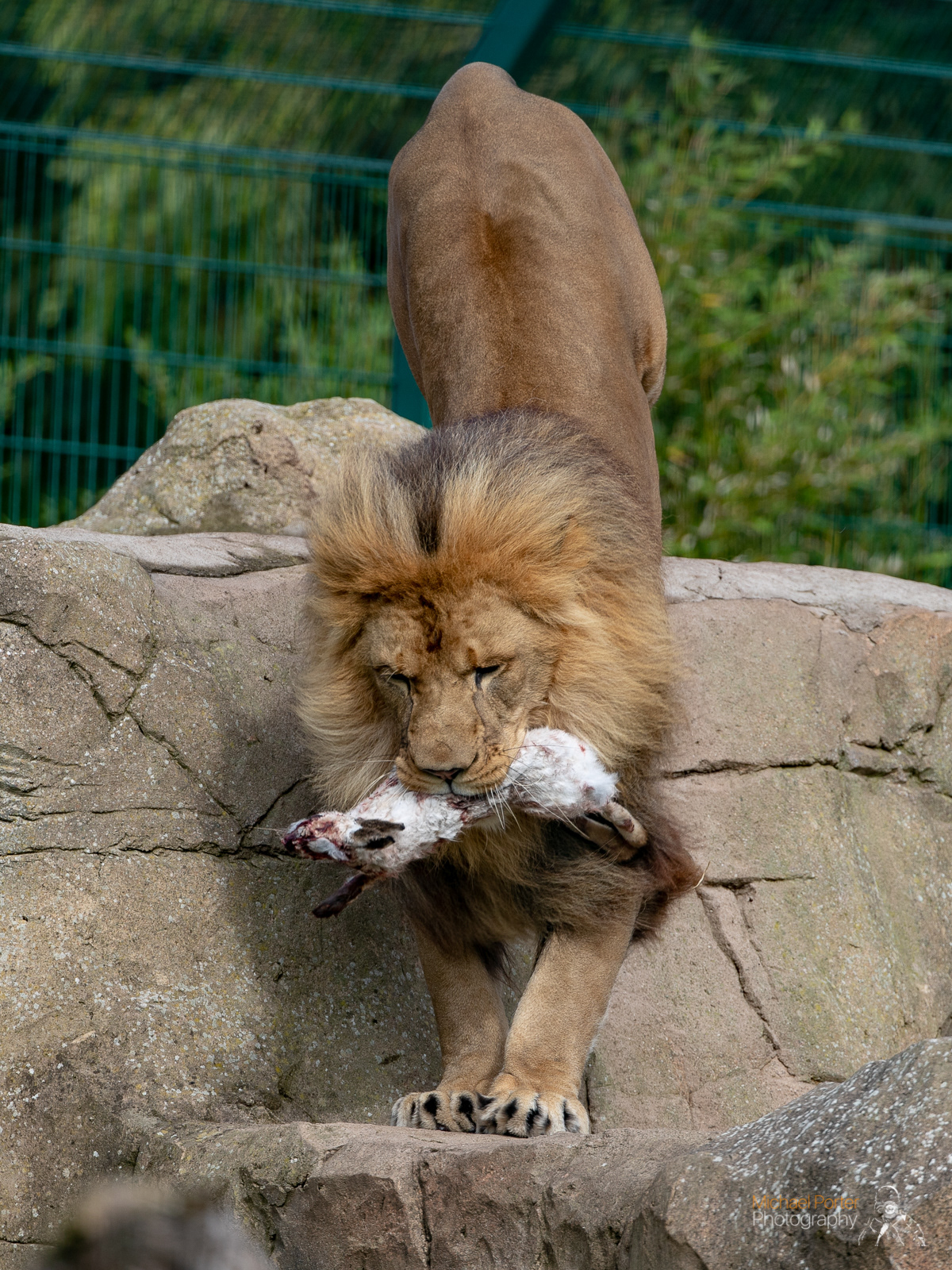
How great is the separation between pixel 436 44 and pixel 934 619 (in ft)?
10.2

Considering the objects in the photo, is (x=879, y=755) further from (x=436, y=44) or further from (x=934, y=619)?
(x=436, y=44)

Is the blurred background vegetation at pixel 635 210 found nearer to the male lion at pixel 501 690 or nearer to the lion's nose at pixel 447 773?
the male lion at pixel 501 690

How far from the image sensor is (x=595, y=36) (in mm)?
5805

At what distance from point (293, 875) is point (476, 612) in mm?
933

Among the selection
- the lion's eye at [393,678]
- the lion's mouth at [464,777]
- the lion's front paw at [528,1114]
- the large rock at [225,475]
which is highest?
the lion's eye at [393,678]

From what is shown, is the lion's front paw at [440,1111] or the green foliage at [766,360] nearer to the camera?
the lion's front paw at [440,1111]

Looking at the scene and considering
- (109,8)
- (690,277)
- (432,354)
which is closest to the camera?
(432,354)

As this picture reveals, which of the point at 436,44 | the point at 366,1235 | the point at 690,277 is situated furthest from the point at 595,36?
the point at 366,1235

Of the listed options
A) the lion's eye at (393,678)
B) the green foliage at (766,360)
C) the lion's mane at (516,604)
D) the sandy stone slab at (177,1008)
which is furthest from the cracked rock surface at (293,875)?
the green foliage at (766,360)

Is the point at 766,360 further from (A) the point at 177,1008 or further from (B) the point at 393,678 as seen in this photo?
(A) the point at 177,1008

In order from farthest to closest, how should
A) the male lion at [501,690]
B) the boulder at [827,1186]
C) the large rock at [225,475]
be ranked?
1. the large rock at [225,475]
2. the male lion at [501,690]
3. the boulder at [827,1186]

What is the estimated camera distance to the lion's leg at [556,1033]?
9.09 ft

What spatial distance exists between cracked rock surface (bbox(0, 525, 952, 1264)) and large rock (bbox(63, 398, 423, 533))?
39 centimetres

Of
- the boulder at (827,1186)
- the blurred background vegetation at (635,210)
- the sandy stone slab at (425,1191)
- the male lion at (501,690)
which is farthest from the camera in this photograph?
the blurred background vegetation at (635,210)
